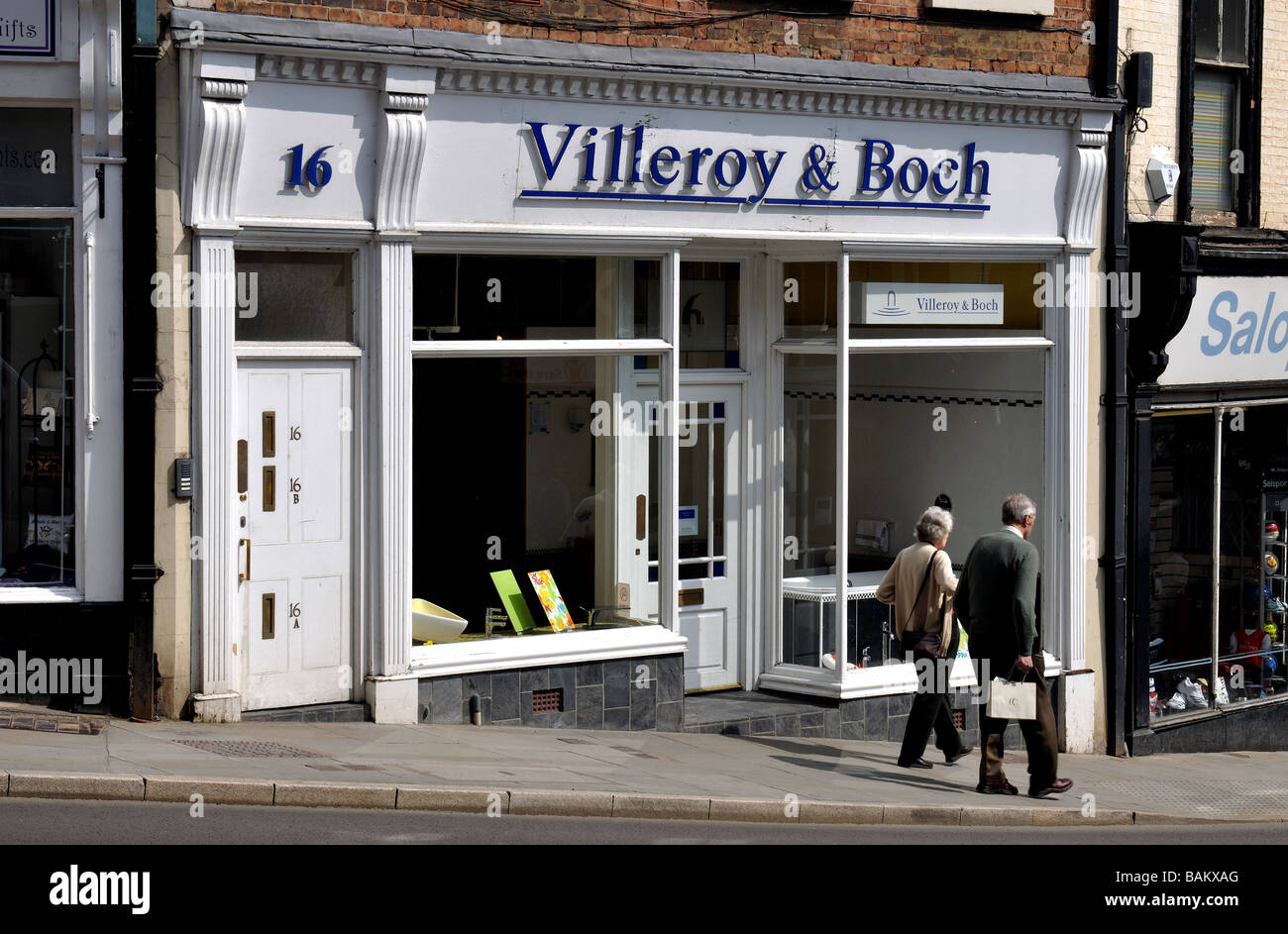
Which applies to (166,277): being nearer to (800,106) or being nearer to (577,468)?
(577,468)

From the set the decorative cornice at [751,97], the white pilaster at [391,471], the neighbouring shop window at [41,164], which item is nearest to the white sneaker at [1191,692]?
the decorative cornice at [751,97]

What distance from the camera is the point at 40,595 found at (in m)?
10.5

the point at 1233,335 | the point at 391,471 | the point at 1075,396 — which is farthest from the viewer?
the point at 1233,335

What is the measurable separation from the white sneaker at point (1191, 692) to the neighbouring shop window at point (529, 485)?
18.8 feet

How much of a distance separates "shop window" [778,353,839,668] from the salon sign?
11.1 ft

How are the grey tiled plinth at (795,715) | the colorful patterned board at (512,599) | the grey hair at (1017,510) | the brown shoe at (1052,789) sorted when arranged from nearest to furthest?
the grey hair at (1017,510) < the brown shoe at (1052,789) < the colorful patterned board at (512,599) < the grey tiled plinth at (795,715)

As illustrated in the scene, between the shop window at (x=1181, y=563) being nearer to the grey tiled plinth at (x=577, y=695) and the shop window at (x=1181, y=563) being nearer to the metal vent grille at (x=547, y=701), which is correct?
the grey tiled plinth at (x=577, y=695)

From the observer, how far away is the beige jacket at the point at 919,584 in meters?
11.4

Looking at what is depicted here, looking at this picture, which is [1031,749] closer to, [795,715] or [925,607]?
[925,607]

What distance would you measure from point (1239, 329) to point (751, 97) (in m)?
5.70

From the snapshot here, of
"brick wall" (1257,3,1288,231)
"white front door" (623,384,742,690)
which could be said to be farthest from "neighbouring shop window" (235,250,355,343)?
"brick wall" (1257,3,1288,231)

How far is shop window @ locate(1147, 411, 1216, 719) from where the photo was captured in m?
15.0

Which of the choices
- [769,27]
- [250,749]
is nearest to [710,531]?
[769,27]

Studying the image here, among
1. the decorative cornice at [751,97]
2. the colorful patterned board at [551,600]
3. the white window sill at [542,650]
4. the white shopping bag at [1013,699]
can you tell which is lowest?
the white shopping bag at [1013,699]
